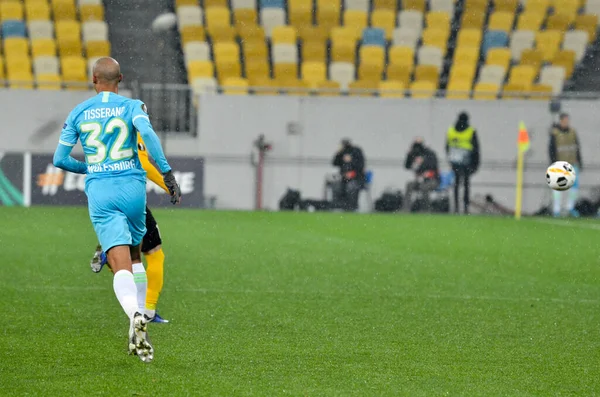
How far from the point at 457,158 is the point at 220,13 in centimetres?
857

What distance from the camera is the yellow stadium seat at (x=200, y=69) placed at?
1016 inches

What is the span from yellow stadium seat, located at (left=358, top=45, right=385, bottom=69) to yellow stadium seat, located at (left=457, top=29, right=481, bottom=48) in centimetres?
232

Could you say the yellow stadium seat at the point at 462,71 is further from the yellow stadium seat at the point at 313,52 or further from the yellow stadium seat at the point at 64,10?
the yellow stadium seat at the point at 64,10

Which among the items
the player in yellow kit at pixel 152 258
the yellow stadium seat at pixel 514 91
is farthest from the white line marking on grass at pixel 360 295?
the yellow stadium seat at pixel 514 91

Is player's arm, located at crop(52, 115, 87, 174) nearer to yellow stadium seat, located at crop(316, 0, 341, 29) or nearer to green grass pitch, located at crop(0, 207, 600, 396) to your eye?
green grass pitch, located at crop(0, 207, 600, 396)

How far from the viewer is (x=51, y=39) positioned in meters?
26.7

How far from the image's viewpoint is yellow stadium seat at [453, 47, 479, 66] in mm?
27141

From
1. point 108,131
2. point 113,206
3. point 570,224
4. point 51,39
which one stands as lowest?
point 570,224

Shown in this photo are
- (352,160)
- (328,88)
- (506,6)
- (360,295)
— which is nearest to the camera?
(360,295)

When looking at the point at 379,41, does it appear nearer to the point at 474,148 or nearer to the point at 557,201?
the point at 474,148

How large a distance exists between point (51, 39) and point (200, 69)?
408 centimetres

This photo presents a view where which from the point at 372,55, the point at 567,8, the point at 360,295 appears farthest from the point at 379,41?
the point at 360,295

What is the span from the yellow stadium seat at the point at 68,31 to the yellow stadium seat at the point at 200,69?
128 inches

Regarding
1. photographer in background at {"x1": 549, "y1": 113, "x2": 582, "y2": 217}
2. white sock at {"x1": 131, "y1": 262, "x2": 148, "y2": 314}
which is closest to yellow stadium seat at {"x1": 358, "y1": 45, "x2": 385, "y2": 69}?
photographer in background at {"x1": 549, "y1": 113, "x2": 582, "y2": 217}
